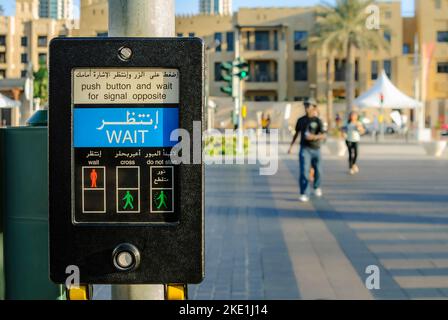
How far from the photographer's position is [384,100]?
3950 cm

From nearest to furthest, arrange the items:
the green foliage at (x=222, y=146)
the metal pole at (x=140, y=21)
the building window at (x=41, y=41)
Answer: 1. the metal pole at (x=140, y=21)
2. the green foliage at (x=222, y=146)
3. the building window at (x=41, y=41)

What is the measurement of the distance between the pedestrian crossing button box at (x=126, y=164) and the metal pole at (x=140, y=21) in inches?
11.5

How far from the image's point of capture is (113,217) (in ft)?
6.27

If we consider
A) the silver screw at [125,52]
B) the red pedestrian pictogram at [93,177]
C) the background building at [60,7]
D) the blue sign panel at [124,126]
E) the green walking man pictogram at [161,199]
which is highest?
the background building at [60,7]

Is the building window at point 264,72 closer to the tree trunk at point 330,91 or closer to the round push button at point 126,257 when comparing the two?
the tree trunk at point 330,91

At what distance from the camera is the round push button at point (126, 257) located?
1871 mm

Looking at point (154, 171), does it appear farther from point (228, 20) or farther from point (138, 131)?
point (228, 20)

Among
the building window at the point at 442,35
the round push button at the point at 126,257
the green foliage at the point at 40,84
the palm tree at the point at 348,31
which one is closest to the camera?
the round push button at the point at 126,257

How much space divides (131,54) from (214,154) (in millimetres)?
24575

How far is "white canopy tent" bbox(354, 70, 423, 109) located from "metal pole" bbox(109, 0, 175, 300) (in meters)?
37.4

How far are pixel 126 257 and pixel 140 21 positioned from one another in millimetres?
681

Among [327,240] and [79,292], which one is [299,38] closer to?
[327,240]

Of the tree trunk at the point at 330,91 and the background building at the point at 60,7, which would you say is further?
the tree trunk at the point at 330,91

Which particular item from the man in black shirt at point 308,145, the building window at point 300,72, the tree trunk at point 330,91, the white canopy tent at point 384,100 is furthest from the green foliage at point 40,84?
the man in black shirt at point 308,145
